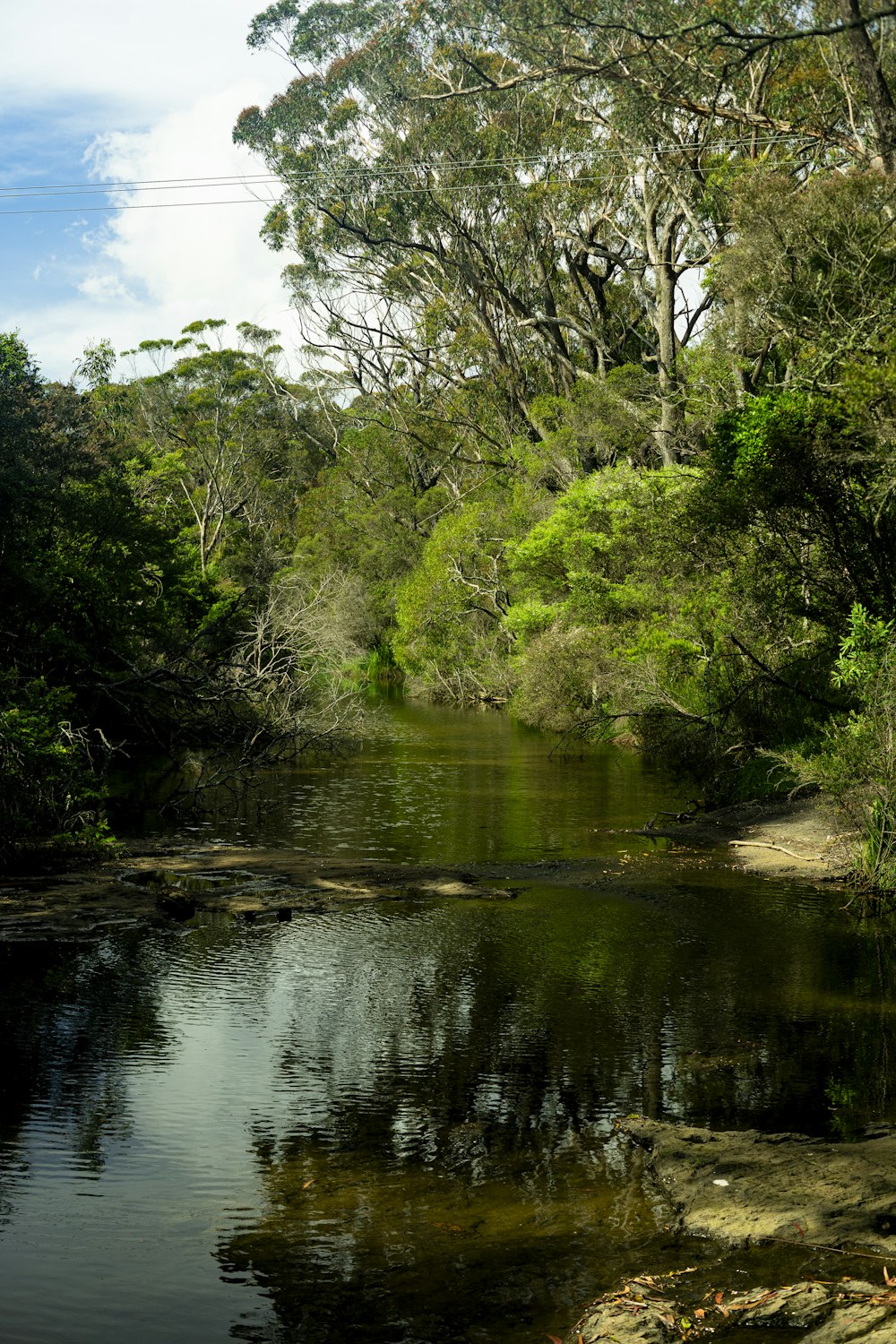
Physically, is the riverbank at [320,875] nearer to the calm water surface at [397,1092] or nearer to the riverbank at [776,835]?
the riverbank at [776,835]

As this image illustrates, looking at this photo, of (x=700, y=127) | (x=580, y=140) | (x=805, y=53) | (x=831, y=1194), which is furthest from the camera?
(x=580, y=140)

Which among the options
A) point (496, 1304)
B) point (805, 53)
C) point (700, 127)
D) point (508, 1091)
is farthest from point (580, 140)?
point (496, 1304)

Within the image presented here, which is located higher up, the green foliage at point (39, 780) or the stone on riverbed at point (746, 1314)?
the green foliage at point (39, 780)

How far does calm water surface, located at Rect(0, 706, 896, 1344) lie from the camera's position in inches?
206

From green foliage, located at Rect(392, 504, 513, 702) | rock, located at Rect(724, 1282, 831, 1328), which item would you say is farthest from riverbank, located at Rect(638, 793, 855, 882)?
green foliage, located at Rect(392, 504, 513, 702)

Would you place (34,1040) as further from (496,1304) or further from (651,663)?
(651,663)

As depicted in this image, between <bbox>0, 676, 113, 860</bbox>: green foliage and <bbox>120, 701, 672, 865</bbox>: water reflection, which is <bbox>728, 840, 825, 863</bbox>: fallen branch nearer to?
<bbox>120, 701, 672, 865</bbox>: water reflection

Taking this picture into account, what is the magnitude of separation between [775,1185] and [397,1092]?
8.41ft

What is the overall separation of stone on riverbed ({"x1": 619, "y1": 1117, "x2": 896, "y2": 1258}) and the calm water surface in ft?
0.78

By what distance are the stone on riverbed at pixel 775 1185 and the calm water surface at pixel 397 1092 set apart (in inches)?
9.4

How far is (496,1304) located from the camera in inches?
197

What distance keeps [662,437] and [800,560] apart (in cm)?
1128

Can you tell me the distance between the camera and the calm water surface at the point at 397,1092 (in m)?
5.22

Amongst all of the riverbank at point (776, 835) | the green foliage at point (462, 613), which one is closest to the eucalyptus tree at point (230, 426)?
the green foliage at point (462, 613)
